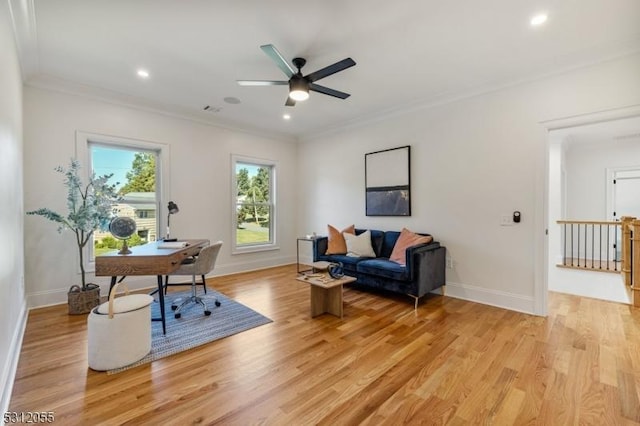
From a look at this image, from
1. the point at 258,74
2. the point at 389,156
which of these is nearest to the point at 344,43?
the point at 258,74

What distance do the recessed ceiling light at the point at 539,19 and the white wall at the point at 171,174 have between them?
14.6 ft

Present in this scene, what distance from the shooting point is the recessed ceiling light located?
231 cm

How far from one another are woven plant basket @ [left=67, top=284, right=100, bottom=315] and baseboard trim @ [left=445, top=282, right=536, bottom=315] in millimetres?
4482

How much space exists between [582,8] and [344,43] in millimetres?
1905

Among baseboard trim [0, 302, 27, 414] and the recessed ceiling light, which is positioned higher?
the recessed ceiling light

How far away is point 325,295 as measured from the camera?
327cm

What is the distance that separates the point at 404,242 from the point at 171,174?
3.76 m

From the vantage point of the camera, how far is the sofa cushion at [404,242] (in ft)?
12.6

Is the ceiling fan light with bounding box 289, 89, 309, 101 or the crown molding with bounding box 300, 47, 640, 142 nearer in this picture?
the crown molding with bounding box 300, 47, 640, 142

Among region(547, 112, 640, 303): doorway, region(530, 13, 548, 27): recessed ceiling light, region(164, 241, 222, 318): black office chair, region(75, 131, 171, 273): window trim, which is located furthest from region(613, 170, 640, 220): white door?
region(75, 131, 171, 273): window trim

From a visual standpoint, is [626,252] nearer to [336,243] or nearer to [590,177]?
[590,177]

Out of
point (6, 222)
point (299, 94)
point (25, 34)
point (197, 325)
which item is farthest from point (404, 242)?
point (25, 34)

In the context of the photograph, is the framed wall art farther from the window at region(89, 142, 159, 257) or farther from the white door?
the white door

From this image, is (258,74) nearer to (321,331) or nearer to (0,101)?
(0,101)
